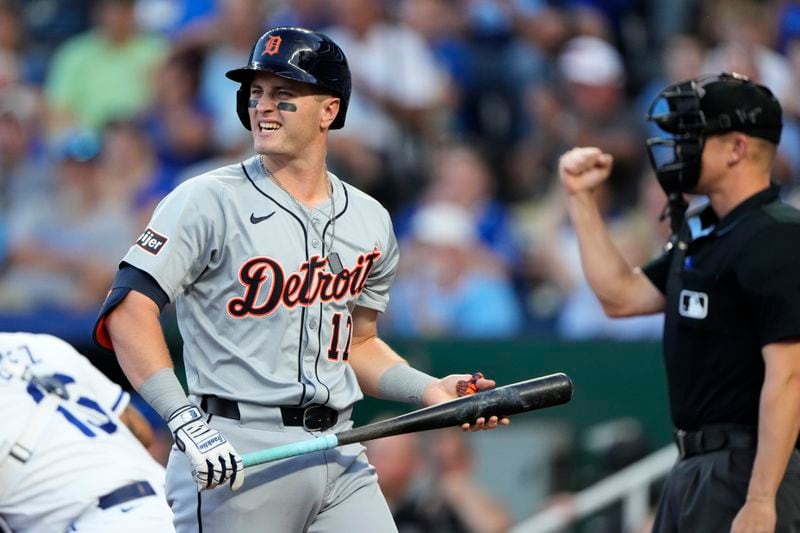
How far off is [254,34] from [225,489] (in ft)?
20.1

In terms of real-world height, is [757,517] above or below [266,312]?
below

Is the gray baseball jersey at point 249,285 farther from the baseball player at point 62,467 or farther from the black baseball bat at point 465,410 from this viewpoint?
the baseball player at point 62,467

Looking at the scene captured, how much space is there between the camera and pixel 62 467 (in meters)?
4.45

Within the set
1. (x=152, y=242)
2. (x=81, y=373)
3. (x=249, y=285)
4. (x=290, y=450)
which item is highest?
(x=152, y=242)

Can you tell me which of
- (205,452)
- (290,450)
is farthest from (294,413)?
(205,452)

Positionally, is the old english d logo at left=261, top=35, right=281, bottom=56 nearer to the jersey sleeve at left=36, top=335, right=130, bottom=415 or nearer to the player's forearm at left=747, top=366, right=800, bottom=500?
the jersey sleeve at left=36, top=335, right=130, bottom=415

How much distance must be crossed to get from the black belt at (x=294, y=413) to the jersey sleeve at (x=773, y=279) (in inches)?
57.2

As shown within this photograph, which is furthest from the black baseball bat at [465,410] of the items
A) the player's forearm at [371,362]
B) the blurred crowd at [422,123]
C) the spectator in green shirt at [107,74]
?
the spectator in green shirt at [107,74]

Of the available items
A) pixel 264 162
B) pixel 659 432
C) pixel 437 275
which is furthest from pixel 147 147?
pixel 264 162

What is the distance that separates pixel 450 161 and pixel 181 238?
5.21m

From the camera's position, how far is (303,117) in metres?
4.03

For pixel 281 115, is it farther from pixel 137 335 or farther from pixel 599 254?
pixel 599 254

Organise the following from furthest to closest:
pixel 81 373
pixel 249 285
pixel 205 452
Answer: pixel 81 373
pixel 249 285
pixel 205 452

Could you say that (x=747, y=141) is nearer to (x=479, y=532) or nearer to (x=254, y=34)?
(x=479, y=532)
